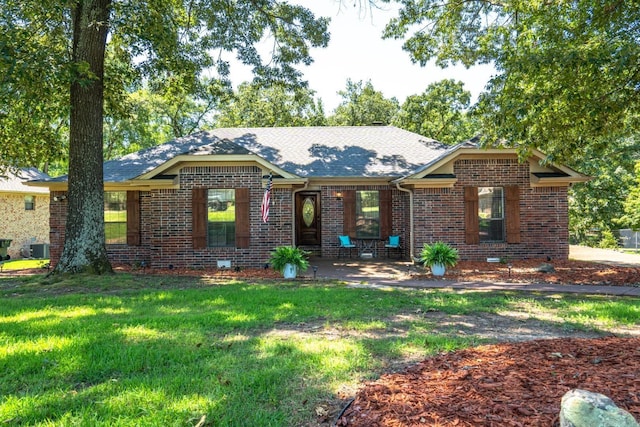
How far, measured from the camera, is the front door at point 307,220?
51.6ft

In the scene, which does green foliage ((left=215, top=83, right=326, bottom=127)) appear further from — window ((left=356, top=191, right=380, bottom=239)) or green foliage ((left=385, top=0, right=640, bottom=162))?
green foliage ((left=385, top=0, right=640, bottom=162))

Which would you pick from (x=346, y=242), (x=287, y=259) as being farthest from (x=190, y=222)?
(x=346, y=242)

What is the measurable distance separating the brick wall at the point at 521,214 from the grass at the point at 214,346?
4.98 metres

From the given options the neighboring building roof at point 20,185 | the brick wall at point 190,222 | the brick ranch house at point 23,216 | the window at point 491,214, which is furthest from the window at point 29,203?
the window at point 491,214

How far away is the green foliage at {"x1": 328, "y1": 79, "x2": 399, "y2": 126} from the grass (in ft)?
79.4

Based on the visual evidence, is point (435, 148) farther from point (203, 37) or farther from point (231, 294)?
point (231, 294)

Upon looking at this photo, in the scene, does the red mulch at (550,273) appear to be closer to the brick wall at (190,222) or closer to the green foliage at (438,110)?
the brick wall at (190,222)

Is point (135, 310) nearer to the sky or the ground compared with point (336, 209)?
nearer to the ground

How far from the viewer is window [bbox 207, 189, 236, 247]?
12.4 m

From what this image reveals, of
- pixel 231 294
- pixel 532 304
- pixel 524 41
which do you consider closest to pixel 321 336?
pixel 231 294

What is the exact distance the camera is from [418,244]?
12.9 m

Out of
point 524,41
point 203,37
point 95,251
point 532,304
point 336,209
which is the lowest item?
point 532,304

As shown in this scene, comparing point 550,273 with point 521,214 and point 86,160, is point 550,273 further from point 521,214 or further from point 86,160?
point 86,160

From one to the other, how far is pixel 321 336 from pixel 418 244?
845 centimetres
